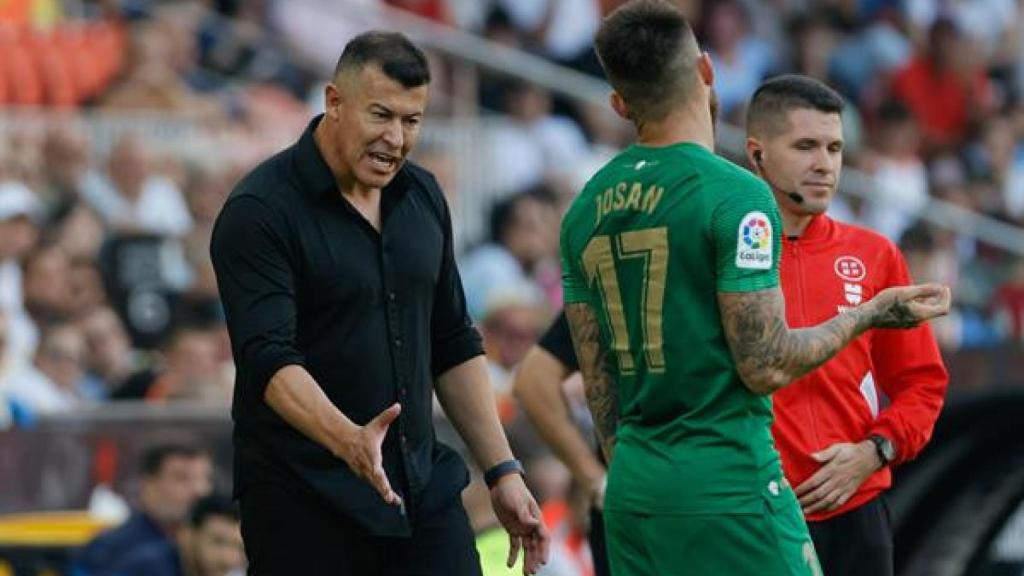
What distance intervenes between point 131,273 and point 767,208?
9.64m

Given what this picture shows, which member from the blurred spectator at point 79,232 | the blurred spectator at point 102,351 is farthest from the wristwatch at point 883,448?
the blurred spectator at point 79,232

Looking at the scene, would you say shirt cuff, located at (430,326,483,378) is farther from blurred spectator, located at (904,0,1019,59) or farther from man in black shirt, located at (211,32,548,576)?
blurred spectator, located at (904,0,1019,59)

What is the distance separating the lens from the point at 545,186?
17297 mm

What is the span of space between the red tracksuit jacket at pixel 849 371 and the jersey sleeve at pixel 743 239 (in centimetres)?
108

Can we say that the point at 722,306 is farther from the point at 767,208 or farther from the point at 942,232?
the point at 942,232

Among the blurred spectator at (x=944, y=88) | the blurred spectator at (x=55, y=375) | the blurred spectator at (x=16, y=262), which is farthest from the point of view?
the blurred spectator at (x=944, y=88)

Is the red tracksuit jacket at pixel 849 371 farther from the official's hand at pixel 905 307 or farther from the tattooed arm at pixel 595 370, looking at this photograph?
the official's hand at pixel 905 307

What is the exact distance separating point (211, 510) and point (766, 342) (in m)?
5.15

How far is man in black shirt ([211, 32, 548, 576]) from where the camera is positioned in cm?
666

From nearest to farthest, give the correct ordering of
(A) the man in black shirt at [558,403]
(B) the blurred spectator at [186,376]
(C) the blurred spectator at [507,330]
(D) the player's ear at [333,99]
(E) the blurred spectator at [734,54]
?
1. (D) the player's ear at [333,99]
2. (A) the man in black shirt at [558,403]
3. (B) the blurred spectator at [186,376]
4. (C) the blurred spectator at [507,330]
5. (E) the blurred spectator at [734,54]

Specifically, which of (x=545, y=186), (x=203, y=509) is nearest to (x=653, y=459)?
(x=203, y=509)

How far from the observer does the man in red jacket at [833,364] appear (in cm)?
721

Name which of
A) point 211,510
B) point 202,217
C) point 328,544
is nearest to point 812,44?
point 202,217

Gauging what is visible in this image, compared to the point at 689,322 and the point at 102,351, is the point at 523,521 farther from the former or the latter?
the point at 102,351
